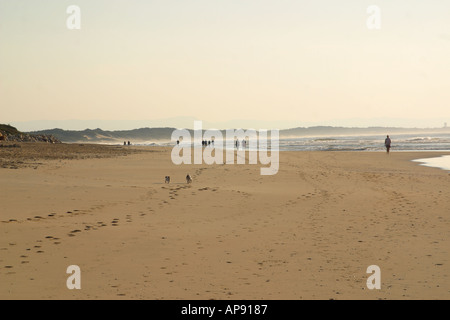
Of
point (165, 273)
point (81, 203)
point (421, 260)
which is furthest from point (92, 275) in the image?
point (81, 203)

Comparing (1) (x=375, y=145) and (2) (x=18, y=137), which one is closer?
(2) (x=18, y=137)

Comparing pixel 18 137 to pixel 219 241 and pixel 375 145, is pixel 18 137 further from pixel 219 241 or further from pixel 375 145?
pixel 219 241

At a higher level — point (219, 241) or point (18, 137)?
point (18, 137)

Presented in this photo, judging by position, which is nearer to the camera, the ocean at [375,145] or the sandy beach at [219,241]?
the sandy beach at [219,241]

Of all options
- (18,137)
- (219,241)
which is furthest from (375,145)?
(219,241)

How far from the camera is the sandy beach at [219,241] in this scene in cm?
744

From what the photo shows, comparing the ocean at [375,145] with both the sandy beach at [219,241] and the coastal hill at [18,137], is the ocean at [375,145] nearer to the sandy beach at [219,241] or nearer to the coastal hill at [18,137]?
the coastal hill at [18,137]

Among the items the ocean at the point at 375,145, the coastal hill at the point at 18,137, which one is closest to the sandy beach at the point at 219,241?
the coastal hill at the point at 18,137

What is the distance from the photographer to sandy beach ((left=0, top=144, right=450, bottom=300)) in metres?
7.44

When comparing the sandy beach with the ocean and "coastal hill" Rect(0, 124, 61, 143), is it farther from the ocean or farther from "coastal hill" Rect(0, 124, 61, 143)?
the ocean

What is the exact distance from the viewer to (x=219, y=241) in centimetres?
1044
